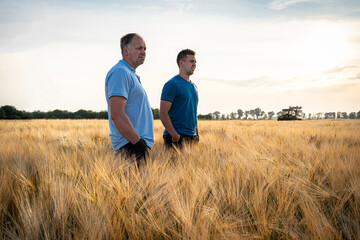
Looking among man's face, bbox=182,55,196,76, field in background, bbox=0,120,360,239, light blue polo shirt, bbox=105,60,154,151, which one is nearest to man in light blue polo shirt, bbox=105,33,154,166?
light blue polo shirt, bbox=105,60,154,151

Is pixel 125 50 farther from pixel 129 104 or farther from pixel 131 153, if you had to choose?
pixel 131 153

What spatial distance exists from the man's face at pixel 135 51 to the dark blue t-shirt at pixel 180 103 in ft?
3.12

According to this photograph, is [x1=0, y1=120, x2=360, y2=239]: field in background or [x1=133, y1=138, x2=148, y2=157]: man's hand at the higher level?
[x1=133, y1=138, x2=148, y2=157]: man's hand

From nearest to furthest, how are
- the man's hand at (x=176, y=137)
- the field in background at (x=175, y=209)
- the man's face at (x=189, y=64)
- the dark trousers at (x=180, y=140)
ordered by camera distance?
the field in background at (x=175, y=209), the man's hand at (x=176, y=137), the dark trousers at (x=180, y=140), the man's face at (x=189, y=64)

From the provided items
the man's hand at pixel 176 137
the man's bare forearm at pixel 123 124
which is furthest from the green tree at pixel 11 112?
the man's bare forearm at pixel 123 124

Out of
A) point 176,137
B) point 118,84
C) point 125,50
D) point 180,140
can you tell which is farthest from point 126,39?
point 180,140

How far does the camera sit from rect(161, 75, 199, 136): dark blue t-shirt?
3315mm

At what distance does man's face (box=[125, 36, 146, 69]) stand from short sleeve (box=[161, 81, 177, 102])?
93 centimetres

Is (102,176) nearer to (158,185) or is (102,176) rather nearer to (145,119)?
(158,185)

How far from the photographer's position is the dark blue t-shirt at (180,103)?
3.31 metres

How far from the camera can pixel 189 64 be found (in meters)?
3.53

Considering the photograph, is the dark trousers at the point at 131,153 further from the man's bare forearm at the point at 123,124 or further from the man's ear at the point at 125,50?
the man's ear at the point at 125,50

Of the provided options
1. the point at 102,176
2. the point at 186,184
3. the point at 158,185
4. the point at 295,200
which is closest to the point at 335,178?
the point at 295,200

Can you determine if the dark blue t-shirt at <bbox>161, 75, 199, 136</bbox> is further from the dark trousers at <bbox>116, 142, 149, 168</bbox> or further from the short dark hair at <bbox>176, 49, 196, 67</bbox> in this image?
the dark trousers at <bbox>116, 142, 149, 168</bbox>
